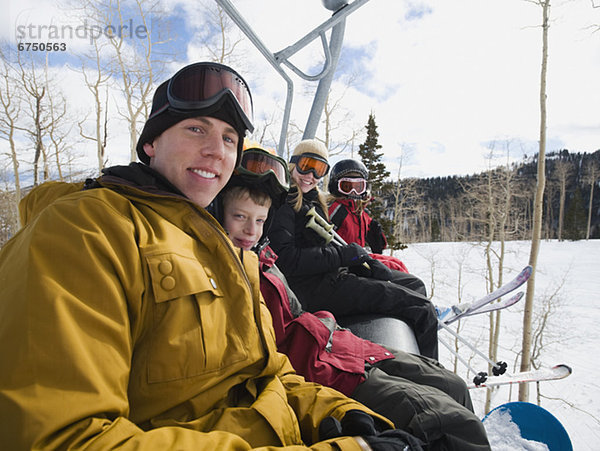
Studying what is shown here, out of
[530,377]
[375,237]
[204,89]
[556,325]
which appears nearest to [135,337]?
[204,89]

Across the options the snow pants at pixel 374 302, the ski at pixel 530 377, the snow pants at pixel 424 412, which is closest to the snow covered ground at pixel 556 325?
the ski at pixel 530 377

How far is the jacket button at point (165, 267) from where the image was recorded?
89 cm

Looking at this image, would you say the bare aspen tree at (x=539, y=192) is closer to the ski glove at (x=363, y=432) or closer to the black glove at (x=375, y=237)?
the black glove at (x=375, y=237)

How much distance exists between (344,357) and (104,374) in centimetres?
128

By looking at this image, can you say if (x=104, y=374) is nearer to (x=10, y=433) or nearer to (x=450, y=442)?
(x=10, y=433)

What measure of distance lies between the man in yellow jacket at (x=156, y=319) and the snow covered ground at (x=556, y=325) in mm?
17765

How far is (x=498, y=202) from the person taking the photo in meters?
21.5

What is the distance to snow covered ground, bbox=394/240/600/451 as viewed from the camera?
1875 cm

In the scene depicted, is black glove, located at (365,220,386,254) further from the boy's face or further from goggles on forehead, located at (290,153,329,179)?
the boy's face

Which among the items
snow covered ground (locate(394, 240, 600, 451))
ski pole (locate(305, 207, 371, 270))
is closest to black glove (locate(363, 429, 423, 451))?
ski pole (locate(305, 207, 371, 270))

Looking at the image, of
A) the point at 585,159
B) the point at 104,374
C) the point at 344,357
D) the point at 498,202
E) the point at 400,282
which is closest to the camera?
the point at 104,374

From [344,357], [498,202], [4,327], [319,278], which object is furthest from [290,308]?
[498,202]

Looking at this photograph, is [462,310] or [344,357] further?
[462,310]

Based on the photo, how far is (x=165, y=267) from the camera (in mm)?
897
